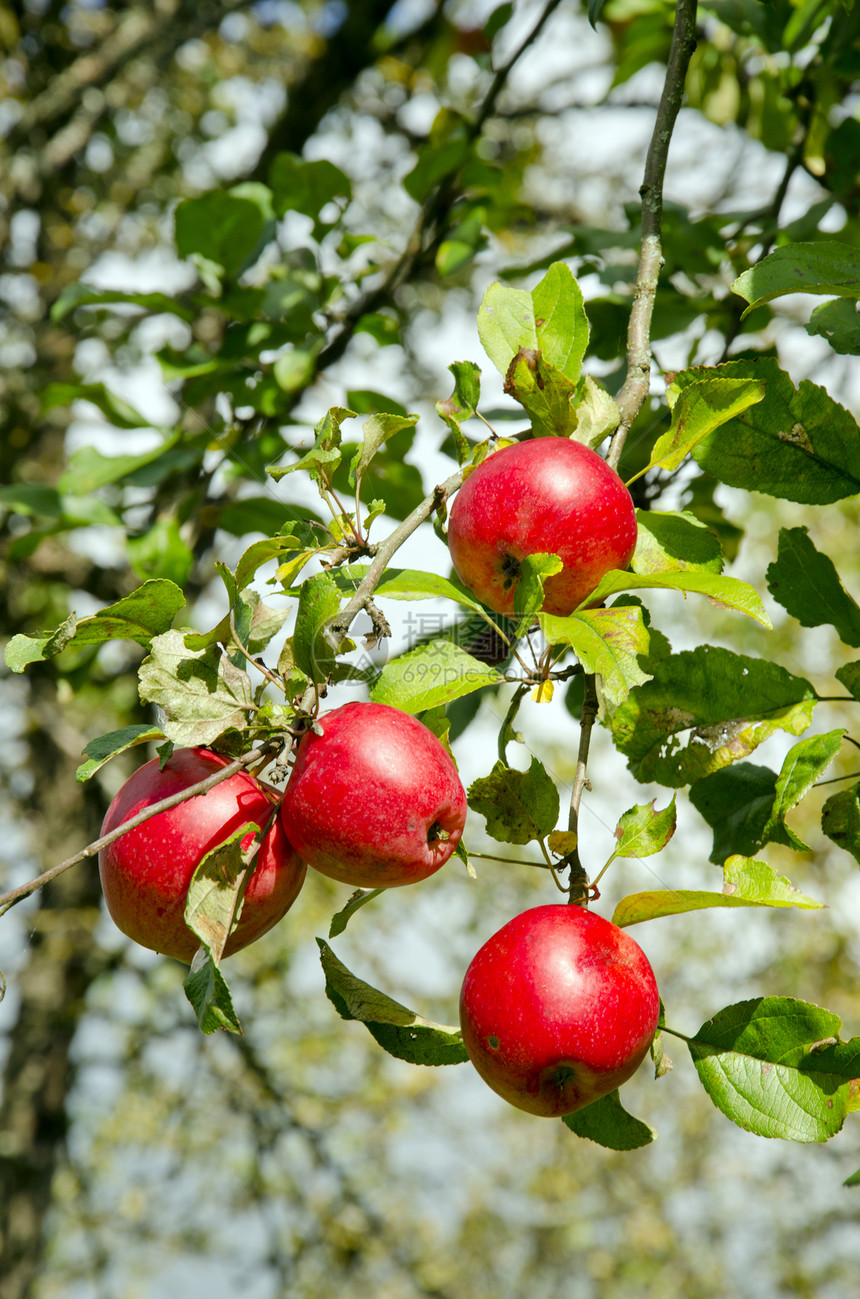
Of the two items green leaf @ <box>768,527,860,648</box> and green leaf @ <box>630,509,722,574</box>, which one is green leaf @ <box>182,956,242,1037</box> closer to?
green leaf @ <box>630,509,722,574</box>

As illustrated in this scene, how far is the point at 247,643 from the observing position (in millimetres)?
817

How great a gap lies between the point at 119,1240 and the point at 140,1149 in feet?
1.18

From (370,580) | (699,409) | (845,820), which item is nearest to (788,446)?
(699,409)

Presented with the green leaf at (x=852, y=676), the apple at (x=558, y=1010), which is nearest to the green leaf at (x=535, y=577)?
the apple at (x=558, y=1010)

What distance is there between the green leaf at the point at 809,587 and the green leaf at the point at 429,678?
35 centimetres

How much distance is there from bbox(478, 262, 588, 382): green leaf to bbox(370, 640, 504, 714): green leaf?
0.91 feet

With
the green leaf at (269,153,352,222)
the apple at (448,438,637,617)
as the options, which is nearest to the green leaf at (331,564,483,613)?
the apple at (448,438,637,617)

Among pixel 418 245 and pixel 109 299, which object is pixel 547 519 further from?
pixel 418 245

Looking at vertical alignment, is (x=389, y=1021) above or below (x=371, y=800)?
below

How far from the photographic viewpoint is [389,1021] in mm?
814

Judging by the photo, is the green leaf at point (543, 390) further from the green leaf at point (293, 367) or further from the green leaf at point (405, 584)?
the green leaf at point (293, 367)

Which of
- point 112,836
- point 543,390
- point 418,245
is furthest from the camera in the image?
point 418,245

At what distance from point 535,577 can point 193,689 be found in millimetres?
272

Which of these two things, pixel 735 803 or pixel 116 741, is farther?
pixel 735 803
